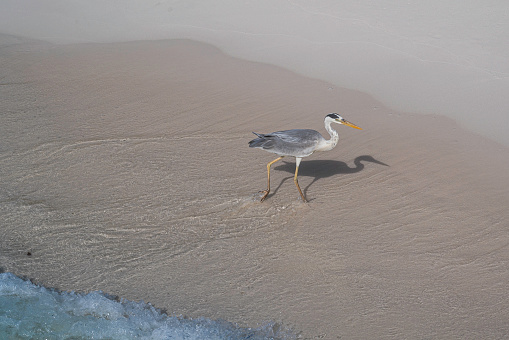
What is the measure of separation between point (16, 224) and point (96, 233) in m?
Result: 1.02

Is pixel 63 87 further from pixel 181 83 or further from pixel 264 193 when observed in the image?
pixel 264 193

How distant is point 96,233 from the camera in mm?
6367

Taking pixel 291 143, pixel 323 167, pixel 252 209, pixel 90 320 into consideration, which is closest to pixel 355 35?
pixel 323 167

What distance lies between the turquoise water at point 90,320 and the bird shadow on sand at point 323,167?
276cm

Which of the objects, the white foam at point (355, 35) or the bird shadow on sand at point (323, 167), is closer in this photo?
the bird shadow on sand at point (323, 167)

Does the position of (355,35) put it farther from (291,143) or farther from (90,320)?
(90,320)

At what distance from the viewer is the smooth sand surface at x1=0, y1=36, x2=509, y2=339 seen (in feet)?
17.9

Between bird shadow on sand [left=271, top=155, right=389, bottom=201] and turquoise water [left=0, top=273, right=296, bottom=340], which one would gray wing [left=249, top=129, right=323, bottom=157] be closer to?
bird shadow on sand [left=271, top=155, right=389, bottom=201]

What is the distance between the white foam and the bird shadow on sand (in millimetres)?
2123

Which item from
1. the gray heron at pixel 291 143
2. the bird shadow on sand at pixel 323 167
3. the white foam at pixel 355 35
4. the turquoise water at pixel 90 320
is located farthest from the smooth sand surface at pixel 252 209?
the white foam at pixel 355 35

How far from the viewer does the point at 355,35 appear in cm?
1202

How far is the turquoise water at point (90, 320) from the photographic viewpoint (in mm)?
5156

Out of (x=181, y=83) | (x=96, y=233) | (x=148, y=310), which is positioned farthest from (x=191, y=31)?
(x=148, y=310)

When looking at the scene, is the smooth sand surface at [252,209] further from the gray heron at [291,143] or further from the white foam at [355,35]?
the white foam at [355,35]
